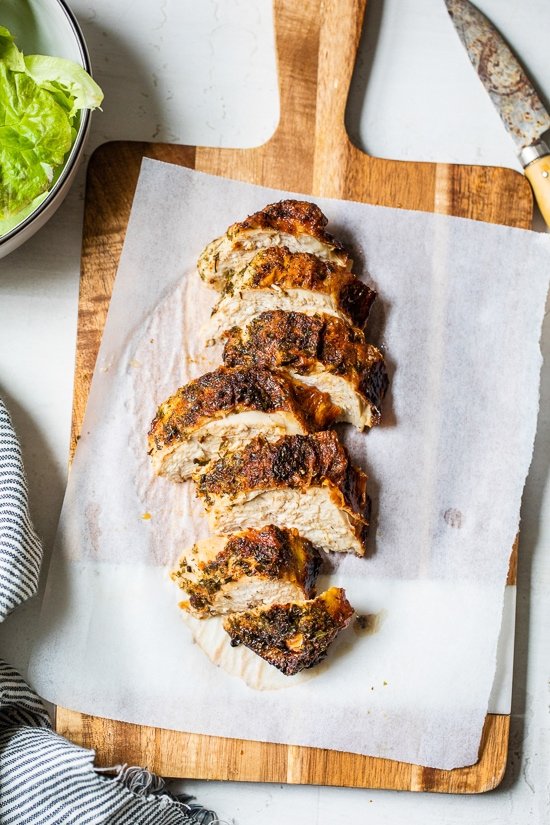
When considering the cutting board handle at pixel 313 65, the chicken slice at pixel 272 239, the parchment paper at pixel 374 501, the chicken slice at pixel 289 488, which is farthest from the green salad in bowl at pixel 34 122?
the chicken slice at pixel 289 488

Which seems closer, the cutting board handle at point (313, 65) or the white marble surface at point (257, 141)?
the white marble surface at point (257, 141)

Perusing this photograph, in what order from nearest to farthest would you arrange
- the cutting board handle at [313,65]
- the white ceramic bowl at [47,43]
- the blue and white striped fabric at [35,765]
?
1. the blue and white striped fabric at [35,765]
2. the white ceramic bowl at [47,43]
3. the cutting board handle at [313,65]

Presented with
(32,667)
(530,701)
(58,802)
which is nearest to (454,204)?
(530,701)

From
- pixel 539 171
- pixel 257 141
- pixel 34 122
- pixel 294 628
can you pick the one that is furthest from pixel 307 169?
pixel 294 628

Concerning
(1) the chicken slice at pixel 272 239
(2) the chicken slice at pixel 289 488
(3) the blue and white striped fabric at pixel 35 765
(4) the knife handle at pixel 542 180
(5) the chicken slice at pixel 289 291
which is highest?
(4) the knife handle at pixel 542 180

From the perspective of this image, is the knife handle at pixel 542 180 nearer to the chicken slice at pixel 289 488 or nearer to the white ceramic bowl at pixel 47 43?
the chicken slice at pixel 289 488

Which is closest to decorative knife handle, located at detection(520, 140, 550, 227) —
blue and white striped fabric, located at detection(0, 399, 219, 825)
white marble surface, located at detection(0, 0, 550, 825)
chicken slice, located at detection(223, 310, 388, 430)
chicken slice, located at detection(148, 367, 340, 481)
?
white marble surface, located at detection(0, 0, 550, 825)

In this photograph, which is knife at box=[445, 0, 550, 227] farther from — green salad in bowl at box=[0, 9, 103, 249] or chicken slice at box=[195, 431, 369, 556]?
green salad in bowl at box=[0, 9, 103, 249]

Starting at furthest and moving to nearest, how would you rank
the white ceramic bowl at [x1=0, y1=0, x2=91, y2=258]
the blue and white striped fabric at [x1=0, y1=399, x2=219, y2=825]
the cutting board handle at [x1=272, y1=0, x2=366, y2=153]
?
1. the cutting board handle at [x1=272, y1=0, x2=366, y2=153]
2. the white ceramic bowl at [x1=0, y1=0, x2=91, y2=258]
3. the blue and white striped fabric at [x1=0, y1=399, x2=219, y2=825]
